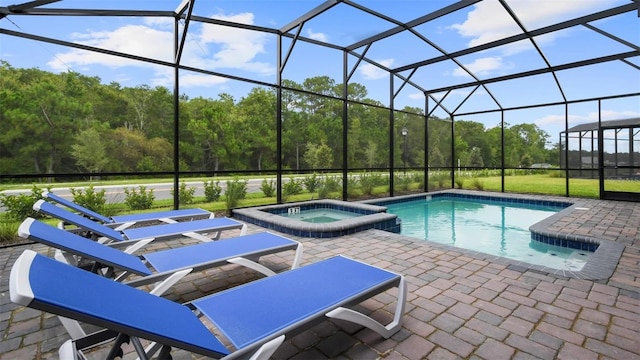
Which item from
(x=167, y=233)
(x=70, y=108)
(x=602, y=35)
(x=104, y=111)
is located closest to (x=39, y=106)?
(x=70, y=108)

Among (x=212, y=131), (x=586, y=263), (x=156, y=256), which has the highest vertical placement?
(x=212, y=131)

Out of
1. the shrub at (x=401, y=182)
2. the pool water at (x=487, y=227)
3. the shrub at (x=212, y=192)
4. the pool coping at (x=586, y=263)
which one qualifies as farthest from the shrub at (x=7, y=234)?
the shrub at (x=401, y=182)

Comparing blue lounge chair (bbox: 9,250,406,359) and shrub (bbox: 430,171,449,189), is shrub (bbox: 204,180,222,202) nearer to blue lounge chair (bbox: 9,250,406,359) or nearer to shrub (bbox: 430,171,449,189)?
blue lounge chair (bbox: 9,250,406,359)

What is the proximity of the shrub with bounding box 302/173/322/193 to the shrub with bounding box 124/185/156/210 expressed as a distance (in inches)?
181

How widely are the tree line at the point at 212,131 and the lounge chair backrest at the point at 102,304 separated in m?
6.70

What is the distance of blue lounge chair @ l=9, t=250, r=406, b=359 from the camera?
1168mm

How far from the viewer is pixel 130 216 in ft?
15.7

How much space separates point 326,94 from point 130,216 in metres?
6.85

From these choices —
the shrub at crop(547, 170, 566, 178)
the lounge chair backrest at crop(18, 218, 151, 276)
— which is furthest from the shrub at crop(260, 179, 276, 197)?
the shrub at crop(547, 170, 566, 178)

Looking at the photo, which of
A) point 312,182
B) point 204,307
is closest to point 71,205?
point 204,307

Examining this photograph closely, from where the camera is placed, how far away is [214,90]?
11.6 meters

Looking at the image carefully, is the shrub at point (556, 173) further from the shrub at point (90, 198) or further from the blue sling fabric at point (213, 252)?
the shrub at point (90, 198)

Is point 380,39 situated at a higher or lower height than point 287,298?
higher

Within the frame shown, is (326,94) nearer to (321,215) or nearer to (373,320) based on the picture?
(321,215)
